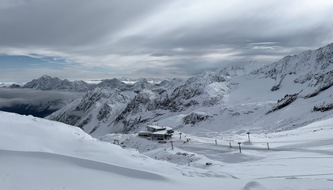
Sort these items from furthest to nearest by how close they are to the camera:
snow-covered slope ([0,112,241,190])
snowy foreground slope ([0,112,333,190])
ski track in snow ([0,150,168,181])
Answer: ski track in snow ([0,150,168,181])
snowy foreground slope ([0,112,333,190])
snow-covered slope ([0,112,241,190])

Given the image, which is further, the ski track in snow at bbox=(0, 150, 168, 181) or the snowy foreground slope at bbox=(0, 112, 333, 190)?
the ski track in snow at bbox=(0, 150, 168, 181)

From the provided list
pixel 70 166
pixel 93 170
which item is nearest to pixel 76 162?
pixel 70 166

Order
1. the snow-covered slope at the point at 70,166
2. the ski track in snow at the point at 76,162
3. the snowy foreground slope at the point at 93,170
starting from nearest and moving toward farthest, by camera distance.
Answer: the snow-covered slope at the point at 70,166 → the snowy foreground slope at the point at 93,170 → the ski track in snow at the point at 76,162

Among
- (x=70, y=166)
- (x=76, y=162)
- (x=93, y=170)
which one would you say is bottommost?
(x=93, y=170)

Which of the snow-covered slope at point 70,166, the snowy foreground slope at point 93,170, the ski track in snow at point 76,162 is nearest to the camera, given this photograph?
the snow-covered slope at point 70,166

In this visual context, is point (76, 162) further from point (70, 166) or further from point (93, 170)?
point (93, 170)

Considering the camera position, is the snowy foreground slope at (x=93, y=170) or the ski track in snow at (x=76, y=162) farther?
the ski track in snow at (x=76, y=162)

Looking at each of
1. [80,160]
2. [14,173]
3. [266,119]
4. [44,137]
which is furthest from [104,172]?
[266,119]

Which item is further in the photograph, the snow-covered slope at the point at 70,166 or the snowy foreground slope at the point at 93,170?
the snowy foreground slope at the point at 93,170

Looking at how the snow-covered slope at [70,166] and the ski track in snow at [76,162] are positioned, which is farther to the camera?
the ski track in snow at [76,162]

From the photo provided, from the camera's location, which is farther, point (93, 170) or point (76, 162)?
point (76, 162)

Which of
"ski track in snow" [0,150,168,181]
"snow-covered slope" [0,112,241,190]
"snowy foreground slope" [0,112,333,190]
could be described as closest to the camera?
"snow-covered slope" [0,112,241,190]

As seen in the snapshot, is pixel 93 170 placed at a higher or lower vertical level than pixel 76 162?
lower

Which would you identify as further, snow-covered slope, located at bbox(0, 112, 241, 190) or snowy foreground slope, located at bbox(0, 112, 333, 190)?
snowy foreground slope, located at bbox(0, 112, 333, 190)
